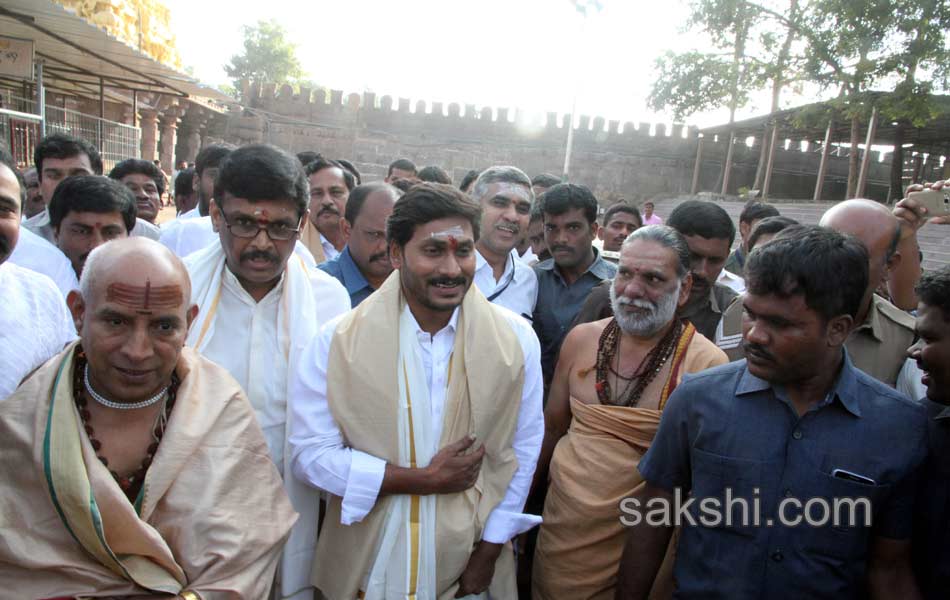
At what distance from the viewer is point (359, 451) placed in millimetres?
2100

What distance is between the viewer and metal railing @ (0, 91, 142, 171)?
7.84m

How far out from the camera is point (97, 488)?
162 cm

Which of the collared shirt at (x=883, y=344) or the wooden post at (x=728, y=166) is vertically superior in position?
the wooden post at (x=728, y=166)

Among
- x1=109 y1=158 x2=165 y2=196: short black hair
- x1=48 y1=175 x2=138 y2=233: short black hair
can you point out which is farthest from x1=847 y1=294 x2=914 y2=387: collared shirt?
x1=109 y1=158 x2=165 y2=196: short black hair

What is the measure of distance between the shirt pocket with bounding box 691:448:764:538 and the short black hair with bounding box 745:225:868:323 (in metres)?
0.47

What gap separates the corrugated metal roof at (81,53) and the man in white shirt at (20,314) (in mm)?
5835

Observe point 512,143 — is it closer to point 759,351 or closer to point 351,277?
point 351,277

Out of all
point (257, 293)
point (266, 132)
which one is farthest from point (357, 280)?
point (266, 132)

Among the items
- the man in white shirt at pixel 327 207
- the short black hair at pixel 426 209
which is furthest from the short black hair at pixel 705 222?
the man in white shirt at pixel 327 207

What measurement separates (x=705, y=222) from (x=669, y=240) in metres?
0.77

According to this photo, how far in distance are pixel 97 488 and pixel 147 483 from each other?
0.11m

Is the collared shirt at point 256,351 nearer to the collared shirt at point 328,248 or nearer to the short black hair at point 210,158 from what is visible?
the collared shirt at point 328,248

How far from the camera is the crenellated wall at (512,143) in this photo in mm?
22516

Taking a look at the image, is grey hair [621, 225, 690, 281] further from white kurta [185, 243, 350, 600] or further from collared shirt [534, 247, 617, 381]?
white kurta [185, 243, 350, 600]
